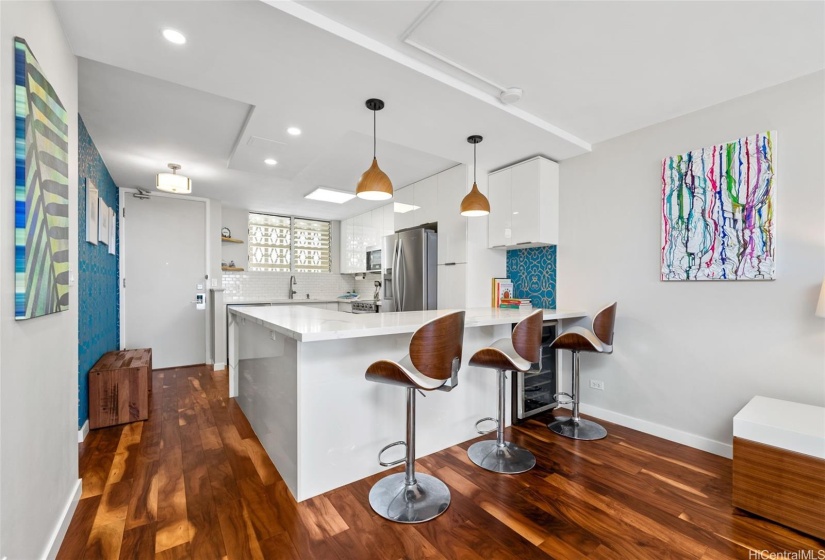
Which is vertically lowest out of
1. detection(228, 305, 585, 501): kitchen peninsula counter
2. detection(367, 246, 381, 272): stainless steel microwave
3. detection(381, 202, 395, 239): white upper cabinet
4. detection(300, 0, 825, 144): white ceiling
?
detection(228, 305, 585, 501): kitchen peninsula counter

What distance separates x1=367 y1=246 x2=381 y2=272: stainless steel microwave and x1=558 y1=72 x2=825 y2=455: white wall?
8.88ft

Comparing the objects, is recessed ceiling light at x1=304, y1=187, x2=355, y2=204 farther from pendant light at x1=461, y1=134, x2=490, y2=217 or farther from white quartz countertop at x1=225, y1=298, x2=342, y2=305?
pendant light at x1=461, y1=134, x2=490, y2=217

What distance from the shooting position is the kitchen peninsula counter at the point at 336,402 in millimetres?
1909

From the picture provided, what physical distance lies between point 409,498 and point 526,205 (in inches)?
102

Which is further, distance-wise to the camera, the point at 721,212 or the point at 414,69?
the point at 721,212

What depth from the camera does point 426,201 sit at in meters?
4.13

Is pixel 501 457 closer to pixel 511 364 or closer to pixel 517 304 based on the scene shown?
pixel 511 364

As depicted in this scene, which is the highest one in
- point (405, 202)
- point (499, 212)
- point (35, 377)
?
point (405, 202)

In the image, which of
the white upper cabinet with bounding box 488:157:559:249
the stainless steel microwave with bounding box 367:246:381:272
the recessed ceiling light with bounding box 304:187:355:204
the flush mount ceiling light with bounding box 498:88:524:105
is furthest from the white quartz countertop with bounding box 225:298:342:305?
the flush mount ceiling light with bounding box 498:88:524:105

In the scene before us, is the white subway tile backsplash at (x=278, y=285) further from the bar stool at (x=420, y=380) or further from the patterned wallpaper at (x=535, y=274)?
the bar stool at (x=420, y=380)

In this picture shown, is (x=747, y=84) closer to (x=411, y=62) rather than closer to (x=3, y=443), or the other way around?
(x=411, y=62)

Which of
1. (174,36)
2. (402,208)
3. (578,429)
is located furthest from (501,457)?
(402,208)

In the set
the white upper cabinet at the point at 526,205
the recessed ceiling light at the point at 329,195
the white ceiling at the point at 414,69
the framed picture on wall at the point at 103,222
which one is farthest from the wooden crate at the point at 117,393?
the white upper cabinet at the point at 526,205

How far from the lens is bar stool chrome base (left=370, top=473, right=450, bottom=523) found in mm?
1769
